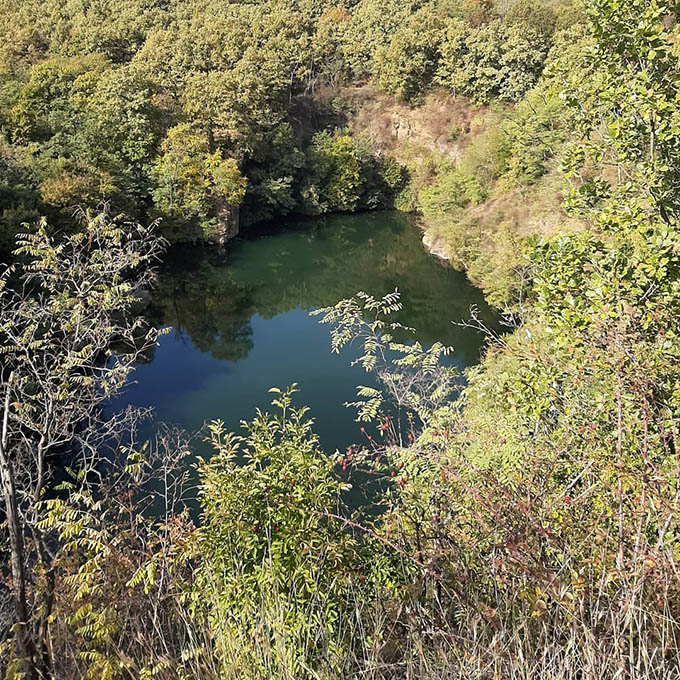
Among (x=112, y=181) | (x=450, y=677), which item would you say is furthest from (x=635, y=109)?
(x=112, y=181)

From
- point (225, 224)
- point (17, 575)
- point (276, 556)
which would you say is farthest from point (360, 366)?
point (225, 224)

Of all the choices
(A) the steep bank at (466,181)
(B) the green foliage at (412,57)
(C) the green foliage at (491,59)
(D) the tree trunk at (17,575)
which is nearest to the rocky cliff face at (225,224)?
(A) the steep bank at (466,181)

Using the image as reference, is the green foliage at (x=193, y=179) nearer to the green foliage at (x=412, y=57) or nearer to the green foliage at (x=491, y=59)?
the green foliage at (x=412, y=57)

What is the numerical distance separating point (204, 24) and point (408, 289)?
24.8 metres

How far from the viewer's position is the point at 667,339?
393cm

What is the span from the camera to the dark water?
47.5 ft

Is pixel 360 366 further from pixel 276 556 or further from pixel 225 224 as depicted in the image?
pixel 225 224

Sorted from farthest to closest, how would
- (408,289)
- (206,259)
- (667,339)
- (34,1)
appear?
(34,1)
(206,259)
(408,289)
(667,339)

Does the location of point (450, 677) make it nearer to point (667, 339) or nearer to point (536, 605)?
point (536, 605)

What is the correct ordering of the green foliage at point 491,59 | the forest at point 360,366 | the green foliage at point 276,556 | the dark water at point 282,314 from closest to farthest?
the forest at point 360,366, the green foliage at point 276,556, the dark water at point 282,314, the green foliage at point 491,59

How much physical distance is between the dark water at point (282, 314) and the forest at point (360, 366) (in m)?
0.87

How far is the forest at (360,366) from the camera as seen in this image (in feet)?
8.95

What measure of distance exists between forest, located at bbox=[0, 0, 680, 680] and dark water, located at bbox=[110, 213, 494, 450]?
870mm

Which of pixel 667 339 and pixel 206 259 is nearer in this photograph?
pixel 667 339
